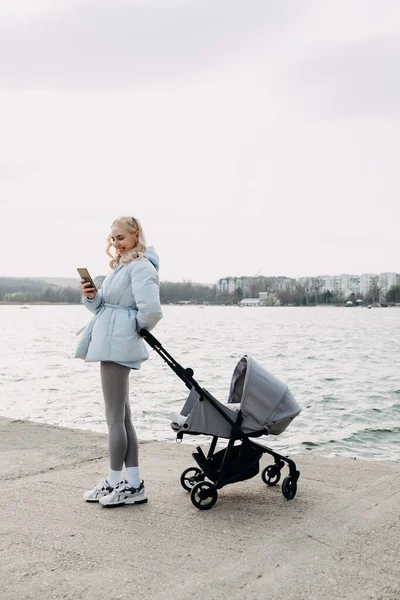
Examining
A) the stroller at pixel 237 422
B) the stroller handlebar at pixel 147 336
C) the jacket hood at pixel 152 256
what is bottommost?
the stroller at pixel 237 422

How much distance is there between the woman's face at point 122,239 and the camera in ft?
16.0

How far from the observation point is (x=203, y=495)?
4.71m

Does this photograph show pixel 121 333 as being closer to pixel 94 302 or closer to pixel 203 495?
pixel 94 302

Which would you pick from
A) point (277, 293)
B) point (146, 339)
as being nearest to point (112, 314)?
point (146, 339)

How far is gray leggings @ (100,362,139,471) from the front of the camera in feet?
15.6

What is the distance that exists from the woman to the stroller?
17 cm

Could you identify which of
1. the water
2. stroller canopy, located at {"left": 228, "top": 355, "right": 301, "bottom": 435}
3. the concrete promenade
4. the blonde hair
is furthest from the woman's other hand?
the water

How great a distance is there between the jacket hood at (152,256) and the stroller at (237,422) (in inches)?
20.2

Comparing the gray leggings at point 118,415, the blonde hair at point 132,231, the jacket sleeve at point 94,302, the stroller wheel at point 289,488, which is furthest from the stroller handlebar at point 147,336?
the stroller wheel at point 289,488

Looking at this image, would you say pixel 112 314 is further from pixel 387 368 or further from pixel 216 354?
pixel 216 354

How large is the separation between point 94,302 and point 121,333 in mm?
324

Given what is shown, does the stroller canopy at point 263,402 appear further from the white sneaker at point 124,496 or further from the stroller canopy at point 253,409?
the white sneaker at point 124,496

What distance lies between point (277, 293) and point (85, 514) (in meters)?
175

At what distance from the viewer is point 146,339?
4.83 metres
